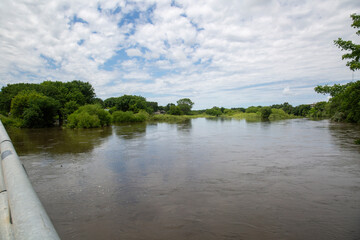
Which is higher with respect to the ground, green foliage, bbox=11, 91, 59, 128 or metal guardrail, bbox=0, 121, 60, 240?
green foliage, bbox=11, 91, 59, 128

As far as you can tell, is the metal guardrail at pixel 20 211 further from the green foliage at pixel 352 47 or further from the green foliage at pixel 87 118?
the green foliage at pixel 87 118

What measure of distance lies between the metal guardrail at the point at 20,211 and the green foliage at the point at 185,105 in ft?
419

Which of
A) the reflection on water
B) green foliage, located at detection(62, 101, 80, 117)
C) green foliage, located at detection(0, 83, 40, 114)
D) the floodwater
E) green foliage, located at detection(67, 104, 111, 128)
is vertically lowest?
the floodwater

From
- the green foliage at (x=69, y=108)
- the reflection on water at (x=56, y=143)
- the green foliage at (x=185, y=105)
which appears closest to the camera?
the reflection on water at (x=56, y=143)

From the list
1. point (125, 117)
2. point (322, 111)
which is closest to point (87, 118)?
point (125, 117)

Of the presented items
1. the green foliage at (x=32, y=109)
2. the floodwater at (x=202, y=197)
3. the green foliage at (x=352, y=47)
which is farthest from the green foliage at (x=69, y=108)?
the green foliage at (x=352, y=47)

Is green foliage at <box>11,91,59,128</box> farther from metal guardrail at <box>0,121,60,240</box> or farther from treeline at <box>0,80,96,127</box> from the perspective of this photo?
metal guardrail at <box>0,121,60,240</box>

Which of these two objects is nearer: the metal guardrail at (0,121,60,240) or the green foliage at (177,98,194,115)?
the metal guardrail at (0,121,60,240)

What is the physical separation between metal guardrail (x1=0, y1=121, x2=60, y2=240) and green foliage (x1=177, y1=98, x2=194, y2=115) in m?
128

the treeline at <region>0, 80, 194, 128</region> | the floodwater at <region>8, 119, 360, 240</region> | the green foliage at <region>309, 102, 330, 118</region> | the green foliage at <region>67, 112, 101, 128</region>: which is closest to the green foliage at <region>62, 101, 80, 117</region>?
the treeline at <region>0, 80, 194, 128</region>

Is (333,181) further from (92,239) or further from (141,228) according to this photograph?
(92,239)

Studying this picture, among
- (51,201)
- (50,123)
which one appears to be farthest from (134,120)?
(51,201)

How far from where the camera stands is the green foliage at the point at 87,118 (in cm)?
3812

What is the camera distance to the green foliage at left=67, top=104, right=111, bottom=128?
38.1 m
